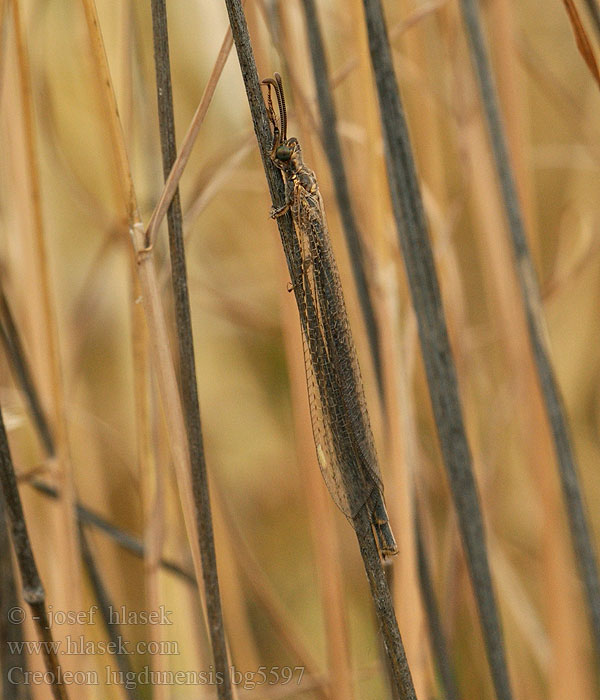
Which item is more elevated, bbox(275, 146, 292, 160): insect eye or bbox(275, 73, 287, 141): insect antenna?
bbox(275, 73, 287, 141): insect antenna

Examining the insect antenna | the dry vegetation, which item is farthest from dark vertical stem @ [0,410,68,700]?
the insect antenna

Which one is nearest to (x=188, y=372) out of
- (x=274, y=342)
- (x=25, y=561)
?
(x=25, y=561)

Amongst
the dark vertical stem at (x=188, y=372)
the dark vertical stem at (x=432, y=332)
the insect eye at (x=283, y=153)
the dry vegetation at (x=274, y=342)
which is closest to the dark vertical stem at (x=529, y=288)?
the dry vegetation at (x=274, y=342)

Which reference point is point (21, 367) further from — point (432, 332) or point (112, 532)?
point (432, 332)

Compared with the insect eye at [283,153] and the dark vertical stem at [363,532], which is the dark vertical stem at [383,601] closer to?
the dark vertical stem at [363,532]

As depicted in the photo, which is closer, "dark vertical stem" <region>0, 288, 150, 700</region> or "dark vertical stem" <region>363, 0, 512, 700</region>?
"dark vertical stem" <region>363, 0, 512, 700</region>

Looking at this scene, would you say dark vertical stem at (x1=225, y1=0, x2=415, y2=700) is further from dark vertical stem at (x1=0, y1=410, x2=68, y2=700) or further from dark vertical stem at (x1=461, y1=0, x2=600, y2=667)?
dark vertical stem at (x1=461, y1=0, x2=600, y2=667)

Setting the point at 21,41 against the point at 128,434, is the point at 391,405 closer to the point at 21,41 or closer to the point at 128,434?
the point at 21,41
